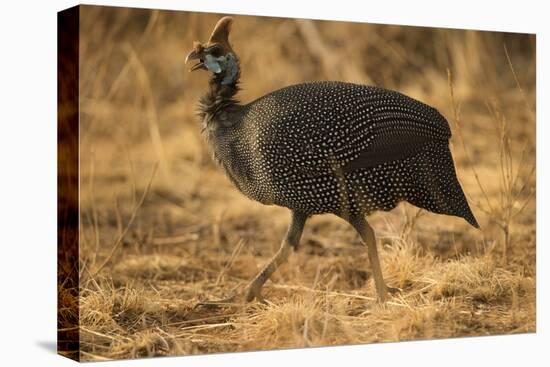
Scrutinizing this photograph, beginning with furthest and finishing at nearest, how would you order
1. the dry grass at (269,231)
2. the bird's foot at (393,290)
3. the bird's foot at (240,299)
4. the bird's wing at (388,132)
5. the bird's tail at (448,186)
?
the bird's foot at (393,290)
the bird's tail at (448,186)
the bird's foot at (240,299)
the bird's wing at (388,132)
the dry grass at (269,231)

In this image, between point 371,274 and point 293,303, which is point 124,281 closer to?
point 293,303

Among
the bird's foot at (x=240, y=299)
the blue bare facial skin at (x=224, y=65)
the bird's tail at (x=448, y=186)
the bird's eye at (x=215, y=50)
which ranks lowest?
the bird's foot at (x=240, y=299)

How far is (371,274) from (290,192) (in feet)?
2.97

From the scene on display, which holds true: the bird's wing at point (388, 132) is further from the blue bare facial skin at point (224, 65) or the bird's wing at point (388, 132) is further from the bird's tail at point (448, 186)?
the blue bare facial skin at point (224, 65)

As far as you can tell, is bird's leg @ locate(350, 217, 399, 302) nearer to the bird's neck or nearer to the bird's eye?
the bird's neck

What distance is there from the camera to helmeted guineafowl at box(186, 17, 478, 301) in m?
5.58

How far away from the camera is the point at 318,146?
5574 mm

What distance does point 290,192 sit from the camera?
5.61 metres

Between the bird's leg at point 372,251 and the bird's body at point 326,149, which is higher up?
the bird's body at point 326,149

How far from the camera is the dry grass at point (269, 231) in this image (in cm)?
549

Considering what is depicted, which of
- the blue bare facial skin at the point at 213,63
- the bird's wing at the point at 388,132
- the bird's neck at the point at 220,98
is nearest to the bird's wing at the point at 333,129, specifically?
the bird's wing at the point at 388,132

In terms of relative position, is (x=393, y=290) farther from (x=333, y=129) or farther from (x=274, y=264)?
(x=333, y=129)

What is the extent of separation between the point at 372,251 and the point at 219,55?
4.46 feet

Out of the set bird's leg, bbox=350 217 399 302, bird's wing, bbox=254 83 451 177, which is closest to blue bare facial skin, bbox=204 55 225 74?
bird's wing, bbox=254 83 451 177
